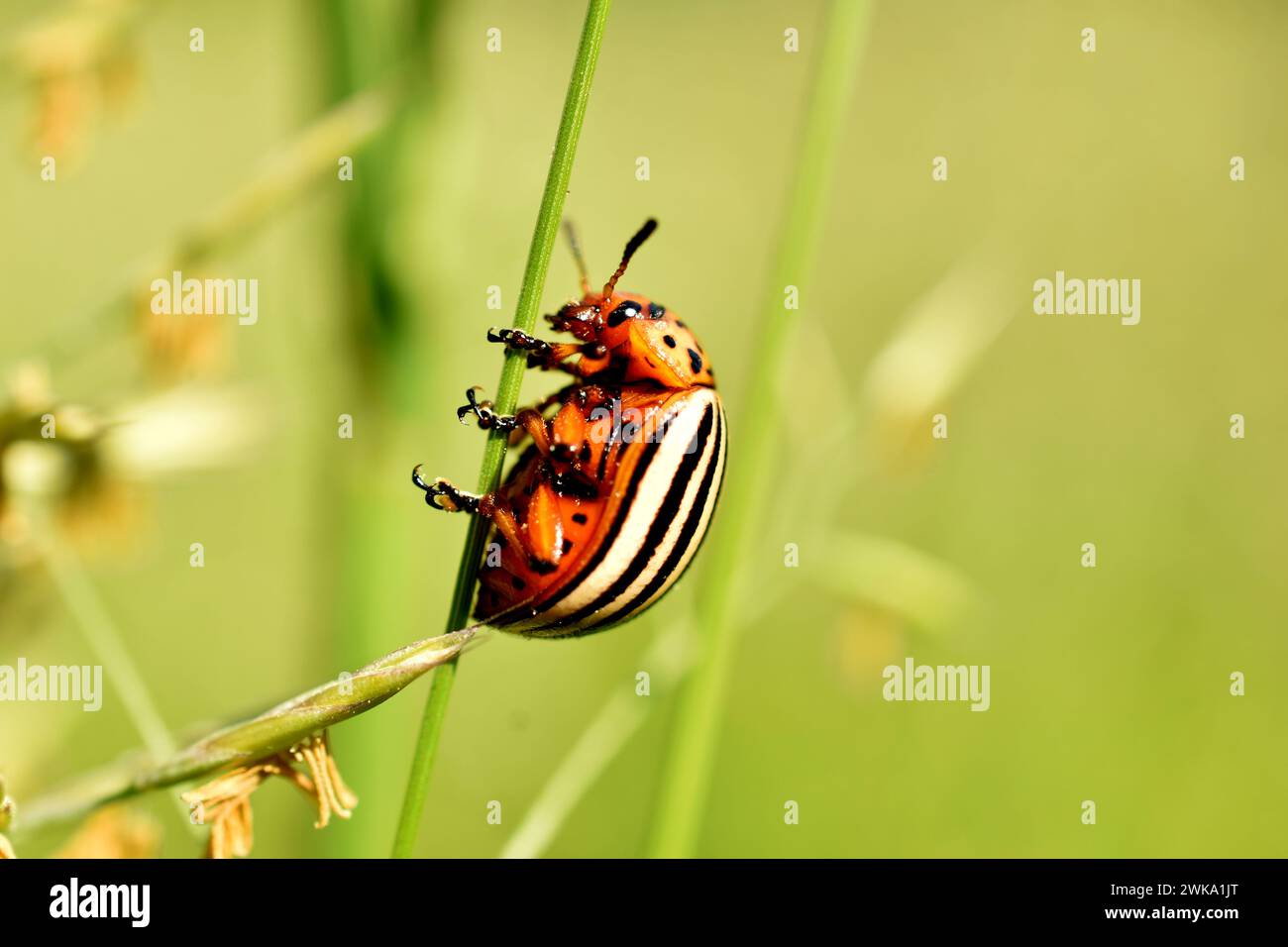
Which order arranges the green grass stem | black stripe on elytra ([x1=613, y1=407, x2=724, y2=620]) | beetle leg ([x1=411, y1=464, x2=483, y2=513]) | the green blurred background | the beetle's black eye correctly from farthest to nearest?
the green blurred background, the beetle's black eye, black stripe on elytra ([x1=613, y1=407, x2=724, y2=620]), beetle leg ([x1=411, y1=464, x2=483, y2=513]), the green grass stem

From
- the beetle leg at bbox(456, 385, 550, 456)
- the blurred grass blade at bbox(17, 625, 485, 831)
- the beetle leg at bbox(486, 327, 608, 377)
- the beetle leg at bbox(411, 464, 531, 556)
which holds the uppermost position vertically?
the beetle leg at bbox(486, 327, 608, 377)

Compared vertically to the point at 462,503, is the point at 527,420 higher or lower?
higher

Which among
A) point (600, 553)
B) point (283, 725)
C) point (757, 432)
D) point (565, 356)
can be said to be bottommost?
point (283, 725)

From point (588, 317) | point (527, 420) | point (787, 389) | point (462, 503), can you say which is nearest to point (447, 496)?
point (462, 503)

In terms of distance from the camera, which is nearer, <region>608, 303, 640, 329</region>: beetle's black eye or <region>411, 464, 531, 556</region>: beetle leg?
<region>411, 464, 531, 556</region>: beetle leg

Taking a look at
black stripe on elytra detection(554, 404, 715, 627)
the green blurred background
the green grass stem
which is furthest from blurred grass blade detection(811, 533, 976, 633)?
the green grass stem

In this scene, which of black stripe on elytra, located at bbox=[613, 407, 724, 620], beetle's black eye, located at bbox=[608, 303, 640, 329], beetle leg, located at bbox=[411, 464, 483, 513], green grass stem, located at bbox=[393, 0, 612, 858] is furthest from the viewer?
beetle's black eye, located at bbox=[608, 303, 640, 329]

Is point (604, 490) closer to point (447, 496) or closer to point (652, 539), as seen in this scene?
point (652, 539)

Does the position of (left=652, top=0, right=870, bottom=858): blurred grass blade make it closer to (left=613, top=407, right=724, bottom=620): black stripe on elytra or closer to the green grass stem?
(left=613, top=407, right=724, bottom=620): black stripe on elytra
